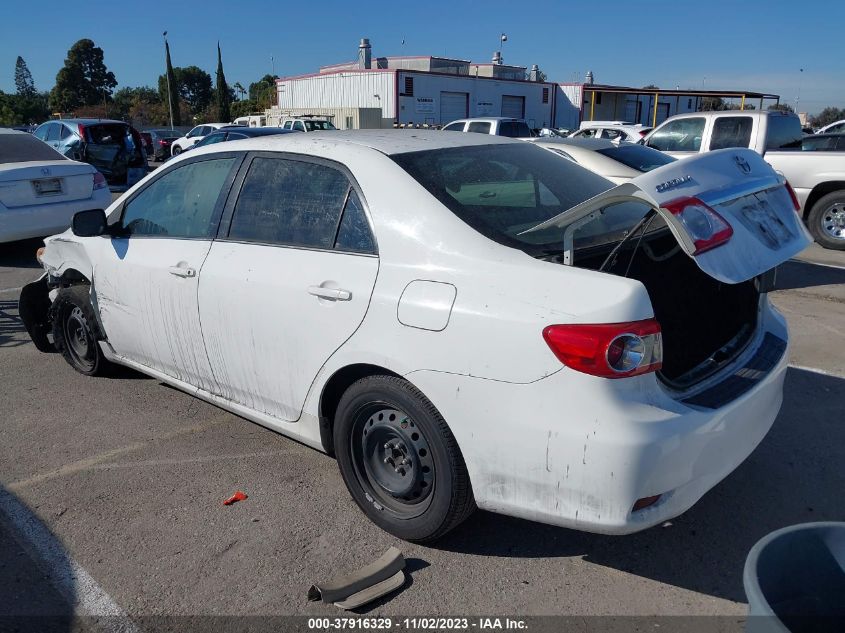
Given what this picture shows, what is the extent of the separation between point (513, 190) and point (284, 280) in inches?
46.8

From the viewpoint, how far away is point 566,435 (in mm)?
2420

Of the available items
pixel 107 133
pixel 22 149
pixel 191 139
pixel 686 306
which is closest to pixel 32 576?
pixel 686 306

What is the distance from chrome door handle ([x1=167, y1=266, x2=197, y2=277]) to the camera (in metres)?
3.71

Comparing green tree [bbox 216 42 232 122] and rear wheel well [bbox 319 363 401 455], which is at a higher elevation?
green tree [bbox 216 42 232 122]

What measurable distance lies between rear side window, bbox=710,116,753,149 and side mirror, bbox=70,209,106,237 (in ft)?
31.5

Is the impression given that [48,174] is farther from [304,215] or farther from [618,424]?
[618,424]

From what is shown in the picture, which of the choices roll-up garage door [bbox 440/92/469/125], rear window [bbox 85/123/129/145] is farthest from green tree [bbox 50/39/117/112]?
rear window [bbox 85/123/129/145]

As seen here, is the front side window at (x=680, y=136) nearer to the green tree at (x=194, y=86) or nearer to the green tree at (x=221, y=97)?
the green tree at (x=221, y=97)

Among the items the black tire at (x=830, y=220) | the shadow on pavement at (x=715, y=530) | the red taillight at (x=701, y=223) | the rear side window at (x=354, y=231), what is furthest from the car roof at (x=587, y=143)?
the red taillight at (x=701, y=223)

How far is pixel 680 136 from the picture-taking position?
39.9 ft

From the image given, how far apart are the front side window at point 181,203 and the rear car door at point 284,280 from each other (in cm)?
23

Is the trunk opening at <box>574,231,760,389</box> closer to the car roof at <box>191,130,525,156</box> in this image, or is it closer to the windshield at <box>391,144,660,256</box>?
the windshield at <box>391,144,660,256</box>

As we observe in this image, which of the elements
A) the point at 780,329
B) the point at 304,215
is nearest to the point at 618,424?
the point at 780,329

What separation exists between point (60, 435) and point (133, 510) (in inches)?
45.5
